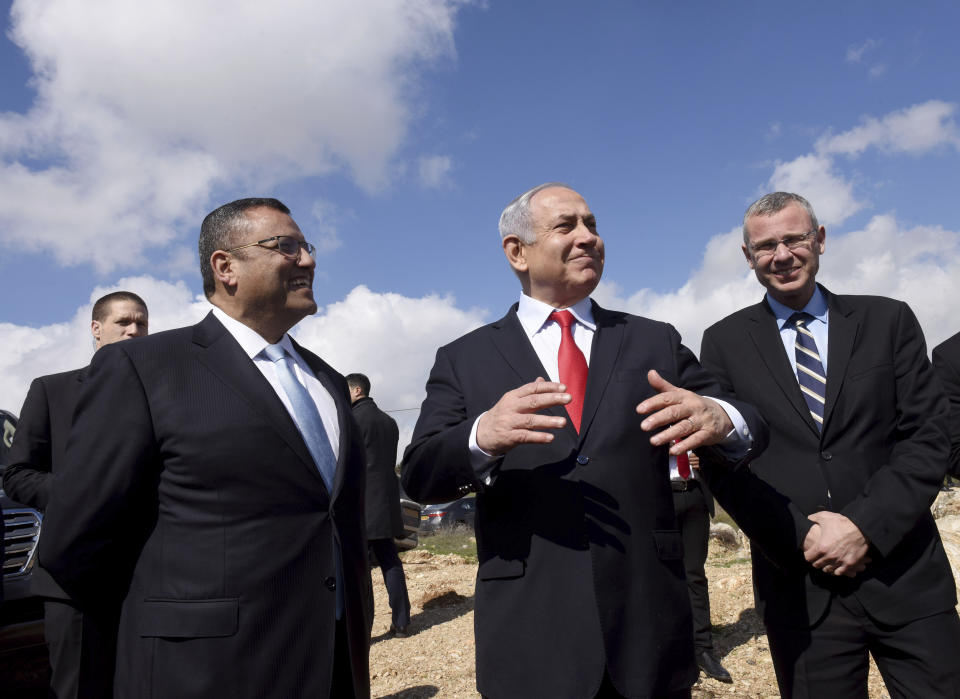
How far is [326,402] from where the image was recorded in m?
2.71

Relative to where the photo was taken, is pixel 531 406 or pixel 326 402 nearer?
pixel 531 406

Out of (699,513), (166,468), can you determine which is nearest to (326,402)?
(166,468)

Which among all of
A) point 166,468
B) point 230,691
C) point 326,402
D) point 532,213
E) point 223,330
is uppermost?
point 532,213

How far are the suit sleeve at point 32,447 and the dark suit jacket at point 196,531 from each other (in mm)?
1799

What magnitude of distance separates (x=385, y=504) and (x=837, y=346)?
486cm

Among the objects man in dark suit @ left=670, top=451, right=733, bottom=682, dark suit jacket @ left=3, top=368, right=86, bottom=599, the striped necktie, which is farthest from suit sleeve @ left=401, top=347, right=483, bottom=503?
man in dark suit @ left=670, top=451, right=733, bottom=682

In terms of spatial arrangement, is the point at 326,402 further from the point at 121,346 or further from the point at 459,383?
the point at 121,346

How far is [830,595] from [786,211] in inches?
57.2

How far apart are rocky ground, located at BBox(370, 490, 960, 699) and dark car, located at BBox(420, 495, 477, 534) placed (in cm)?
1204

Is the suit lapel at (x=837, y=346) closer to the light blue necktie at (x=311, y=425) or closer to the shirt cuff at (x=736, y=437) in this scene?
the shirt cuff at (x=736, y=437)

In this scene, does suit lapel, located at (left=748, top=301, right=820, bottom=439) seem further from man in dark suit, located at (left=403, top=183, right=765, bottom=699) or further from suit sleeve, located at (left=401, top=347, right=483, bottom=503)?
suit sleeve, located at (left=401, top=347, right=483, bottom=503)

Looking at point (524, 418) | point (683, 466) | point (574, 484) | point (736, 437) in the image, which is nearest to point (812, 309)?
point (736, 437)

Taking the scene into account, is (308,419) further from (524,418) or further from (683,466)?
(683,466)

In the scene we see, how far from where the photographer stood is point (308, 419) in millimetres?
2467
